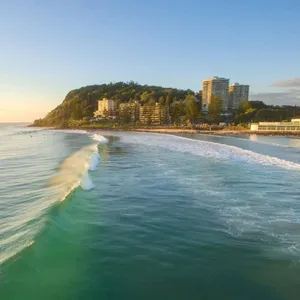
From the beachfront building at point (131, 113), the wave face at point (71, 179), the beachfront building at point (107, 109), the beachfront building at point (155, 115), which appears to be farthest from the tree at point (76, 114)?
the wave face at point (71, 179)

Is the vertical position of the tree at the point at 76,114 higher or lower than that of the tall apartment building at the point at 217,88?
lower

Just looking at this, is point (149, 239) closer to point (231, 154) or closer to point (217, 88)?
point (231, 154)

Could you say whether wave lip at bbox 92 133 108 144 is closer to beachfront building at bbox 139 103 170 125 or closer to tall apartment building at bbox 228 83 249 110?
beachfront building at bbox 139 103 170 125

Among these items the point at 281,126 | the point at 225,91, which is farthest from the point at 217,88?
the point at 281,126

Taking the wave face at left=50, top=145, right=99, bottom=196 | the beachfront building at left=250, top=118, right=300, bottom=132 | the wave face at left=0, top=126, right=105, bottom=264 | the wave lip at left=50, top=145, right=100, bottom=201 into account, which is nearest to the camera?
the wave face at left=0, top=126, right=105, bottom=264

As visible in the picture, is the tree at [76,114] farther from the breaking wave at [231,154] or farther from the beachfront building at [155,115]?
the breaking wave at [231,154]

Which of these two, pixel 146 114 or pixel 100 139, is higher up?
pixel 146 114

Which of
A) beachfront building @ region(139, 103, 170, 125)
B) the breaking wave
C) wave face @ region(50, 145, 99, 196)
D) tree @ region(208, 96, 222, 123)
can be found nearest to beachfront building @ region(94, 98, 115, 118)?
beachfront building @ region(139, 103, 170, 125)

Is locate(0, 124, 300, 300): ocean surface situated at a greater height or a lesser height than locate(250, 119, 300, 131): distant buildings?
greater
